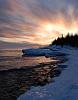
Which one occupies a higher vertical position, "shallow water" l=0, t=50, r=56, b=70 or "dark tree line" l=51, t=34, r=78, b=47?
"dark tree line" l=51, t=34, r=78, b=47

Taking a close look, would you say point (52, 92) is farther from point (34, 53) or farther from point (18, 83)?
point (34, 53)

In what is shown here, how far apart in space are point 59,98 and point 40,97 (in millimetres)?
913

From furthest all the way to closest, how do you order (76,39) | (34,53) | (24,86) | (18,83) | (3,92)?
(76,39)
(34,53)
(18,83)
(24,86)
(3,92)

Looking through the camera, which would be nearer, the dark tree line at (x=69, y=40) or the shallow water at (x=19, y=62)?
the shallow water at (x=19, y=62)

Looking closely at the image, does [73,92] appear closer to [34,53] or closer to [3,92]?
[3,92]

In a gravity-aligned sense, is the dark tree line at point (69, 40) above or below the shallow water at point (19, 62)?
above

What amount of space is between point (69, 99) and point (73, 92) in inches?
35.2

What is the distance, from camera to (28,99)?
368 inches

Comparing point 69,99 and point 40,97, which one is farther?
point 40,97

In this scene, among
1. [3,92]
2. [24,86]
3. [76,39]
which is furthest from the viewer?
[76,39]

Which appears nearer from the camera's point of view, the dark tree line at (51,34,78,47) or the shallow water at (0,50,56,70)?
the shallow water at (0,50,56,70)

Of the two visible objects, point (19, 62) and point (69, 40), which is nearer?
point (19, 62)

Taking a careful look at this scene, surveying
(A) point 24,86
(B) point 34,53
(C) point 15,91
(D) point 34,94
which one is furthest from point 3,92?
(B) point 34,53

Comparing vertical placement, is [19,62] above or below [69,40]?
below
